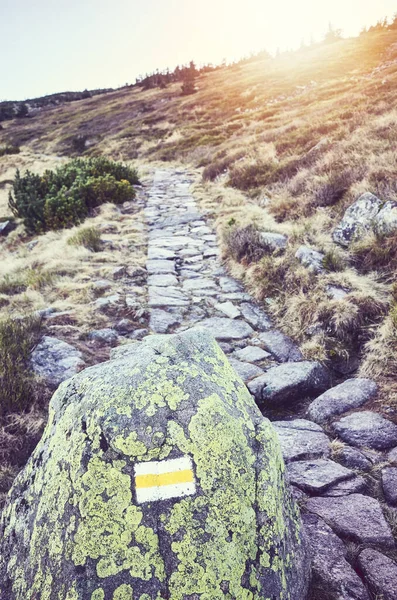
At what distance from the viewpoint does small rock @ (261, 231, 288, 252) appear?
6.86m

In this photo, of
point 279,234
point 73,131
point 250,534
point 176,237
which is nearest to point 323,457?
point 250,534

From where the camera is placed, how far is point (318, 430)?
329 cm

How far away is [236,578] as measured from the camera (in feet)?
5.00

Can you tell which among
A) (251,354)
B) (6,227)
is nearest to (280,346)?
(251,354)

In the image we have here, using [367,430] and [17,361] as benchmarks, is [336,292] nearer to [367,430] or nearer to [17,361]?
[367,430]

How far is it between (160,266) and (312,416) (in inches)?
184

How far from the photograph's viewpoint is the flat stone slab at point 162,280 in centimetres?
661

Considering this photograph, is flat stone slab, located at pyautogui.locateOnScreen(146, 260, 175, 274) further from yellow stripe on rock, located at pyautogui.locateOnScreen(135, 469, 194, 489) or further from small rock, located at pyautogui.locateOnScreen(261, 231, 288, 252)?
yellow stripe on rock, located at pyautogui.locateOnScreen(135, 469, 194, 489)

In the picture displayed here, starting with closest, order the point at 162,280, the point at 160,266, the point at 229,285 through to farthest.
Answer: the point at 229,285
the point at 162,280
the point at 160,266

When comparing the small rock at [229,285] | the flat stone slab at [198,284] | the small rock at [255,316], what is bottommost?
the small rock at [255,316]

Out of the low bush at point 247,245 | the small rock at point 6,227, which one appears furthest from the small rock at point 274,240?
the small rock at point 6,227

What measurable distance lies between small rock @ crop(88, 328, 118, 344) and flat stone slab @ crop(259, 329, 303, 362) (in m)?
1.94

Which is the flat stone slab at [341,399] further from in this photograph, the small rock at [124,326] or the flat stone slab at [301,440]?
the small rock at [124,326]

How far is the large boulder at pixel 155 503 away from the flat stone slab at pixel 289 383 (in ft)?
6.00
